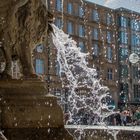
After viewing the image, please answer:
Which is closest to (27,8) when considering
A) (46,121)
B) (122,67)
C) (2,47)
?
(2,47)

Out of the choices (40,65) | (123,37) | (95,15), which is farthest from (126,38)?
(40,65)

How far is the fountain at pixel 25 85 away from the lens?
4750 millimetres

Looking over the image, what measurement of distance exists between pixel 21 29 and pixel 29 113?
0.95m

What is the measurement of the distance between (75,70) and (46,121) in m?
40.4

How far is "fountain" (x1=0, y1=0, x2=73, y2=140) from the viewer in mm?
4750

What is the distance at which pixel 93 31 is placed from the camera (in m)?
54.5

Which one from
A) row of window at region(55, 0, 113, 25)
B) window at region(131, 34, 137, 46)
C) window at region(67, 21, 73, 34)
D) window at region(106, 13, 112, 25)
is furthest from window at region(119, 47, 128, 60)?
window at region(67, 21, 73, 34)

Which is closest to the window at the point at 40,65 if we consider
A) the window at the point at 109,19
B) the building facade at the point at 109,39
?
the building facade at the point at 109,39

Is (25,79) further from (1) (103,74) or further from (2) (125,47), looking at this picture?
(2) (125,47)

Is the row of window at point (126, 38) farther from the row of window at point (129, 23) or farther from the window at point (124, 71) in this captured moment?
the window at point (124, 71)

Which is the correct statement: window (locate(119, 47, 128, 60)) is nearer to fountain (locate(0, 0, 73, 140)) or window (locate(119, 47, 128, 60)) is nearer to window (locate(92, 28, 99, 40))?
window (locate(92, 28, 99, 40))

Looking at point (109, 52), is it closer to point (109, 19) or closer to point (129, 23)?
point (109, 19)

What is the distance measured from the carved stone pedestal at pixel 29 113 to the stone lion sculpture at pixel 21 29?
0.85 ft

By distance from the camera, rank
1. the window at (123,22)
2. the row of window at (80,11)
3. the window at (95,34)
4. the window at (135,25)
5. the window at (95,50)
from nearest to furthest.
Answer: the row of window at (80,11) < the window at (95,50) < the window at (95,34) < the window at (123,22) < the window at (135,25)
